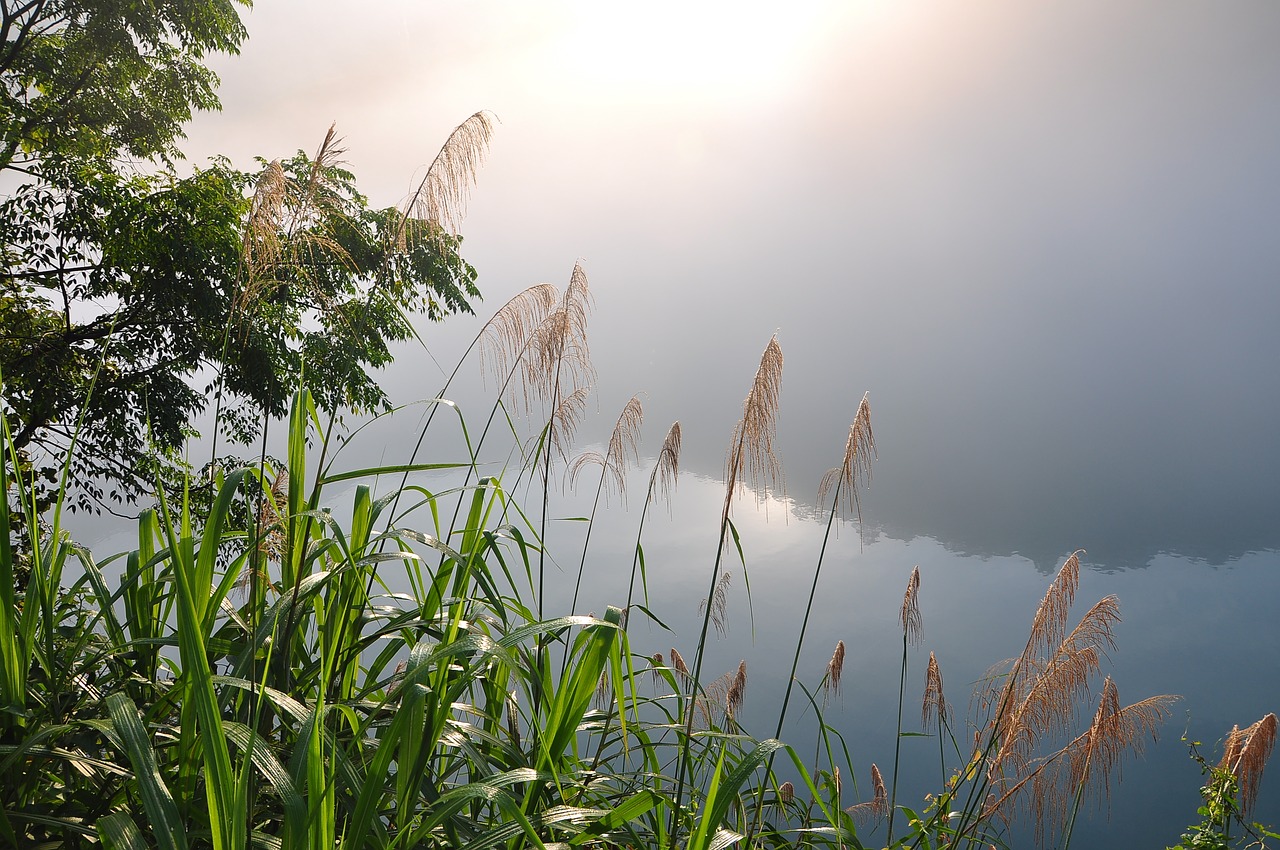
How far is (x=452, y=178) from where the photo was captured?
2.94 feet

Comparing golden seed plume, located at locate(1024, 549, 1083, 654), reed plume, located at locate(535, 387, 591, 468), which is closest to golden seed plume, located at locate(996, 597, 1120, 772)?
golden seed plume, located at locate(1024, 549, 1083, 654)

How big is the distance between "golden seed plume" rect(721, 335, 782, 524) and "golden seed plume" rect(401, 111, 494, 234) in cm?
42

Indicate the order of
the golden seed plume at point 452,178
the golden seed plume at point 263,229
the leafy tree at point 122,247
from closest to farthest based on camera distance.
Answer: the golden seed plume at point 263,229 → the golden seed plume at point 452,178 → the leafy tree at point 122,247

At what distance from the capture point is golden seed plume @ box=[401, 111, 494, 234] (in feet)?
2.84

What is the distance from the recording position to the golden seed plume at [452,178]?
0.87m

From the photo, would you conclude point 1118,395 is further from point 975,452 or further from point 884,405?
point 884,405

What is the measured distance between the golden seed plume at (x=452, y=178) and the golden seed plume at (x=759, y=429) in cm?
42

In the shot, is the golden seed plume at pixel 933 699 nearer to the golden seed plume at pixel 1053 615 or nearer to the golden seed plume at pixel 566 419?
the golden seed plume at pixel 1053 615

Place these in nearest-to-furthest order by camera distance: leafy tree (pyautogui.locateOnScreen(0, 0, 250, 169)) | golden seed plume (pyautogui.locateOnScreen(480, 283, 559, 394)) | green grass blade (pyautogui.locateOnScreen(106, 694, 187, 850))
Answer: green grass blade (pyautogui.locateOnScreen(106, 694, 187, 850))
golden seed plume (pyautogui.locateOnScreen(480, 283, 559, 394))
leafy tree (pyautogui.locateOnScreen(0, 0, 250, 169))

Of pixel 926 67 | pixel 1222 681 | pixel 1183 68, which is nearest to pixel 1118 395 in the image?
pixel 1183 68

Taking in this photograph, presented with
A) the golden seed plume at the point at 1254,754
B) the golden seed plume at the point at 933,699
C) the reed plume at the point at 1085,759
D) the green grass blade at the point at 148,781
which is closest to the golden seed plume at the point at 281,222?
the green grass blade at the point at 148,781

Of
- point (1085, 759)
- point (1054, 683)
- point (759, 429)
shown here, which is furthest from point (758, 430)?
point (1085, 759)

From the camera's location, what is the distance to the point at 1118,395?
72188mm

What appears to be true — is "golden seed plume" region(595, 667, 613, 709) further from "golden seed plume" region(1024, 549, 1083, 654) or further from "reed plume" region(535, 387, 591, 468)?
"golden seed plume" region(1024, 549, 1083, 654)
